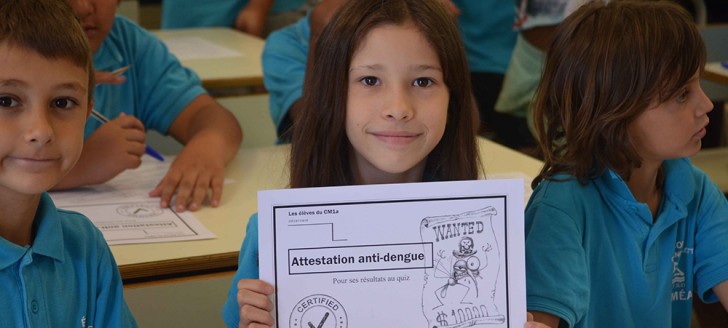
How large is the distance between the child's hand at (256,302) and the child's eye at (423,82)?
0.38 m

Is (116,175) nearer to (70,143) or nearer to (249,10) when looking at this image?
(70,143)

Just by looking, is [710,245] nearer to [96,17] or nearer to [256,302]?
[256,302]

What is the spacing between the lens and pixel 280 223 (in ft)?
4.62

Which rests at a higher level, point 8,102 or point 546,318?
point 8,102

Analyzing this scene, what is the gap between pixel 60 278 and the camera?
1.44m

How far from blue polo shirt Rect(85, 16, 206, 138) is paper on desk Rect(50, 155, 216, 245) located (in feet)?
0.85

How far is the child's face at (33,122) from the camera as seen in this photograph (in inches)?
53.5

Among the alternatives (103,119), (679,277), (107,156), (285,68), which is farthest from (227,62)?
(679,277)

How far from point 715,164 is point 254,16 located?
1932mm

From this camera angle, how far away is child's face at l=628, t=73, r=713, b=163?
1.67 meters

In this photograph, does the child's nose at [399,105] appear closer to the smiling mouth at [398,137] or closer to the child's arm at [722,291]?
the smiling mouth at [398,137]

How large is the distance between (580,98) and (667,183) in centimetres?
23

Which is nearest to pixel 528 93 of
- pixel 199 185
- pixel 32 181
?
pixel 199 185

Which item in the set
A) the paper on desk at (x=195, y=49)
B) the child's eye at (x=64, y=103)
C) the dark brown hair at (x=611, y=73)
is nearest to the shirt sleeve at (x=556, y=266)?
the dark brown hair at (x=611, y=73)
